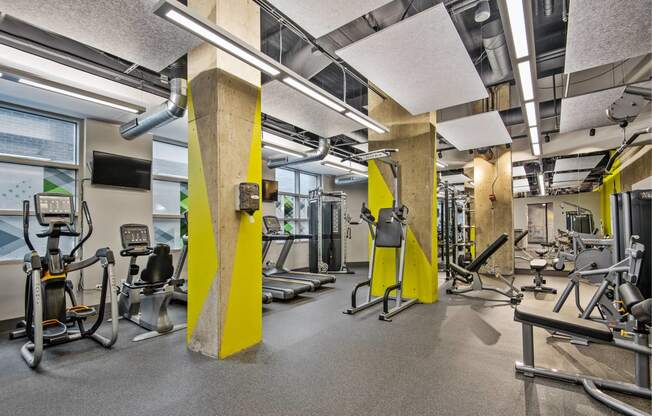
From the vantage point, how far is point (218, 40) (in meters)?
2.55

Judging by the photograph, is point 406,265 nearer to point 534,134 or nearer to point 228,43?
point 534,134

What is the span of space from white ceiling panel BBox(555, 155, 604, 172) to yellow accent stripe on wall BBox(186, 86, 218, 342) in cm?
1053

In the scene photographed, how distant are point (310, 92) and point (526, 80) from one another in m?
2.62

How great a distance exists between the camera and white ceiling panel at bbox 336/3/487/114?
3.01 metres

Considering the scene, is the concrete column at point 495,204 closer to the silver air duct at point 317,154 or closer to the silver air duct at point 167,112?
the silver air duct at point 317,154


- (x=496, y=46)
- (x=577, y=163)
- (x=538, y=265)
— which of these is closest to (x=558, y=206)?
(x=577, y=163)

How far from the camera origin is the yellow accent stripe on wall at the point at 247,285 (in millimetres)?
3119

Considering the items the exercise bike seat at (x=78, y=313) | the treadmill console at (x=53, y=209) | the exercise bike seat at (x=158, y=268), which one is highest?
the treadmill console at (x=53, y=209)

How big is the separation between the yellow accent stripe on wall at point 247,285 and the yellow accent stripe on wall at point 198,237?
0.26 m

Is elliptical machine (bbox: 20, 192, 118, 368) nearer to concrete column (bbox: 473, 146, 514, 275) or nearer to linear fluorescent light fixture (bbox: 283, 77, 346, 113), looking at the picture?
linear fluorescent light fixture (bbox: 283, 77, 346, 113)

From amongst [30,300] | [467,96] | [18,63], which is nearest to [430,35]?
[467,96]

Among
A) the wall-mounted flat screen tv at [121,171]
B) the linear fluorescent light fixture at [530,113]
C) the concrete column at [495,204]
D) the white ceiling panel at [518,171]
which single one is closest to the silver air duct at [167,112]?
the wall-mounted flat screen tv at [121,171]

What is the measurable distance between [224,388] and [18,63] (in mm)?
4272

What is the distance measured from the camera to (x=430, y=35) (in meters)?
3.11
